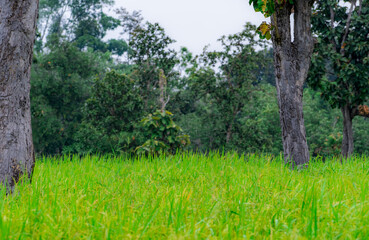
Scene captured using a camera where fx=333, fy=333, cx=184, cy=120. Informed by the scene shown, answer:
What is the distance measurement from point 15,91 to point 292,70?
417 cm

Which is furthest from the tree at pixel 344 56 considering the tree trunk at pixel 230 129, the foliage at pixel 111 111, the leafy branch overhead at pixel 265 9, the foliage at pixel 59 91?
the foliage at pixel 59 91

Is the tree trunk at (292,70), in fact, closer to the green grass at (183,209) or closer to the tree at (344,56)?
the green grass at (183,209)

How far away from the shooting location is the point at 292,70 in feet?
18.3

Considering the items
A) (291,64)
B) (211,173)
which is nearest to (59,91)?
(291,64)

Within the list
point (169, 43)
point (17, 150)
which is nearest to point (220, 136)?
point (169, 43)

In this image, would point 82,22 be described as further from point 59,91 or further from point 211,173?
point 211,173

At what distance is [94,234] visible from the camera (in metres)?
2.33

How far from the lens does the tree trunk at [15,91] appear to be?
11.7 ft

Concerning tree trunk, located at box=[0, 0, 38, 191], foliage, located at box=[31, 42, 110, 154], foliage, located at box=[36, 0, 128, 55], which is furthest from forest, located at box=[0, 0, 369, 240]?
foliage, located at box=[36, 0, 128, 55]

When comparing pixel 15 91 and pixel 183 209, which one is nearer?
pixel 183 209

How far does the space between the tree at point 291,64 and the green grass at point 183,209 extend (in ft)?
4.21

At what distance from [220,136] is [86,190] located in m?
17.4

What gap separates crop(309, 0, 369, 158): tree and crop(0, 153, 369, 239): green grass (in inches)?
314

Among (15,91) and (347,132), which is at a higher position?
(15,91)
